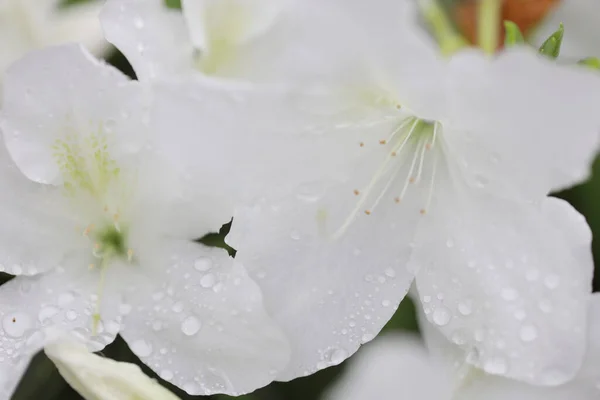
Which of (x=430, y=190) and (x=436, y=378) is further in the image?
(x=430, y=190)

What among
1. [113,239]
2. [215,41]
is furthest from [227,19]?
[113,239]

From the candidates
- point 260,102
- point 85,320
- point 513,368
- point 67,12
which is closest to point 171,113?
point 260,102

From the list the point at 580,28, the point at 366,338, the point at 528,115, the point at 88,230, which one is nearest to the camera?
the point at 528,115

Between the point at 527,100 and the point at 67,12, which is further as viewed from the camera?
the point at 67,12

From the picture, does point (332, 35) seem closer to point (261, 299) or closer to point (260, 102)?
point (260, 102)

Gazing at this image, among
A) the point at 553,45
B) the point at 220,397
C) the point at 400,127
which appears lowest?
the point at 220,397

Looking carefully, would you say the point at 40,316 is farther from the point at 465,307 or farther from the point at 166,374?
the point at 465,307

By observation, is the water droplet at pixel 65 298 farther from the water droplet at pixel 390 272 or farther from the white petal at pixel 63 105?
the water droplet at pixel 390 272

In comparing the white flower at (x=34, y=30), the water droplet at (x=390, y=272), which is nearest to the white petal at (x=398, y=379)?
the water droplet at (x=390, y=272)
